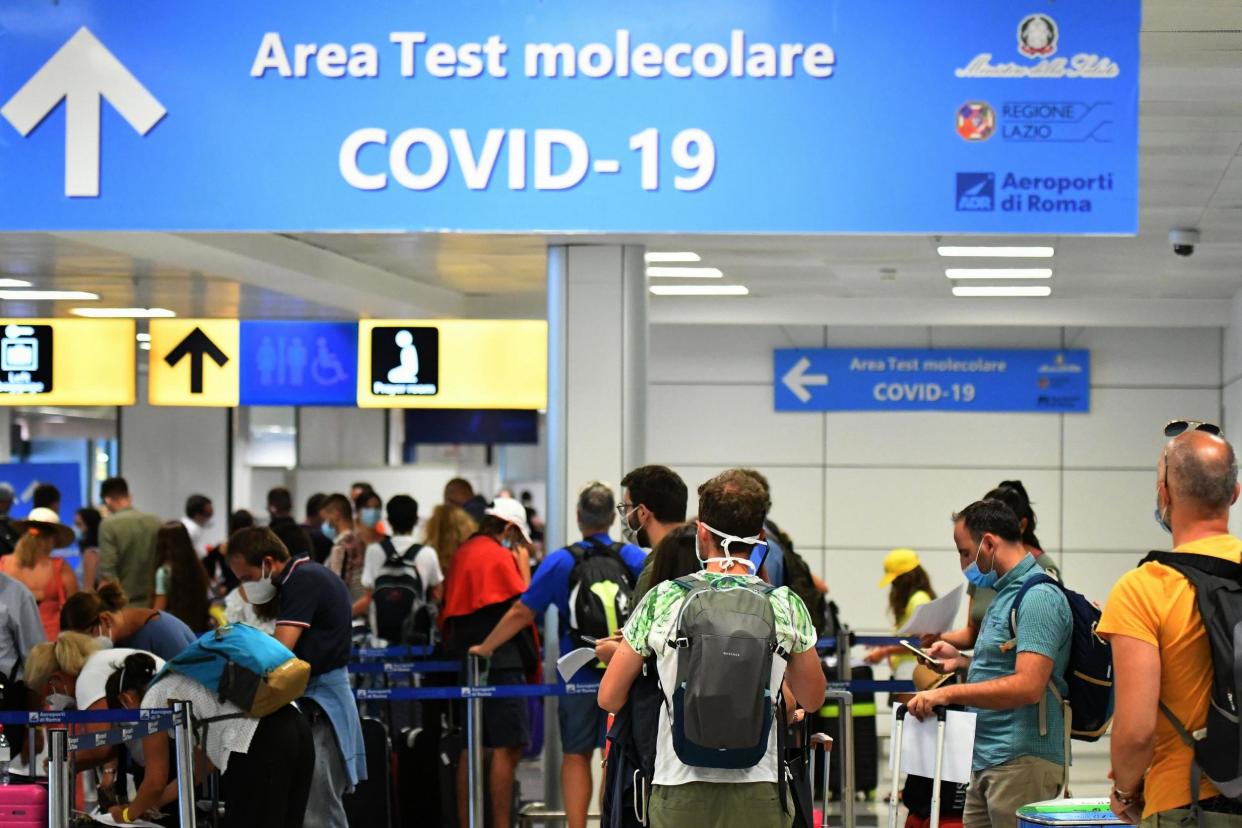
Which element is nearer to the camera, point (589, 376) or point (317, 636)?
point (317, 636)

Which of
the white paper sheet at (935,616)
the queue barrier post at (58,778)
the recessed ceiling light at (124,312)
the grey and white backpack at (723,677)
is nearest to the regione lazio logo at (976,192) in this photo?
the grey and white backpack at (723,677)

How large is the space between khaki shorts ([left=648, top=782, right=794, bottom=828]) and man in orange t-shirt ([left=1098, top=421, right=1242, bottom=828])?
78 centimetres

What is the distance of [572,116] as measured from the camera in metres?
4.63

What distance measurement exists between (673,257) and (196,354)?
3.16m

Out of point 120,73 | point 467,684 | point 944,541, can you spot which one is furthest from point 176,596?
point 944,541

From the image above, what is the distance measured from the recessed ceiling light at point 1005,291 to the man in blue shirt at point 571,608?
19.9 ft

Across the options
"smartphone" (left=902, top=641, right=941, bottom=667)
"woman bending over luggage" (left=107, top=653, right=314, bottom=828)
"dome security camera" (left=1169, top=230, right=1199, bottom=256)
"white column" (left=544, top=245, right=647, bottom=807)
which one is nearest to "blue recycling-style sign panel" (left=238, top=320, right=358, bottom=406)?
"white column" (left=544, top=245, right=647, bottom=807)

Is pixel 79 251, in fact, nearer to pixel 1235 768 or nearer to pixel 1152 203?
pixel 1152 203

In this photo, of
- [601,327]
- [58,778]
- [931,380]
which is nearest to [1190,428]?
[58,778]

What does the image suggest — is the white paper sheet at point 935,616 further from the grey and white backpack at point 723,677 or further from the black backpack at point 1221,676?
the black backpack at point 1221,676

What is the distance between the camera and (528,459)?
30.6 meters

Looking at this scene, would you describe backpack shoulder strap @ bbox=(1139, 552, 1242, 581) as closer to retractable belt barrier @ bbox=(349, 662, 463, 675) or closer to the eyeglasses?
the eyeglasses

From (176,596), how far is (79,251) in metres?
1.95

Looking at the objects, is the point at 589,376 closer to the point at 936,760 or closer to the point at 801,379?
the point at 936,760
